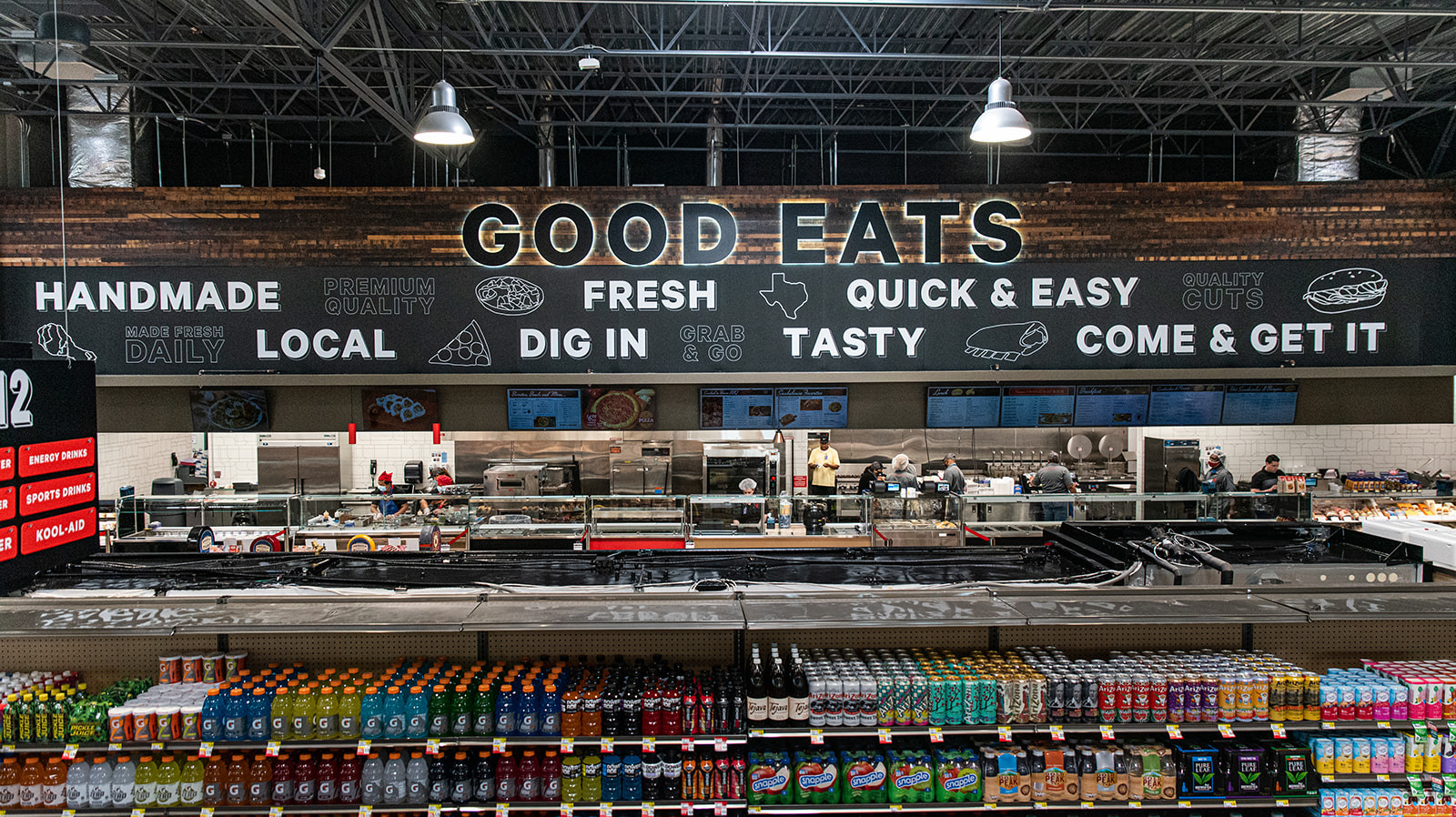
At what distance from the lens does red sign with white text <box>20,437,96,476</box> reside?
4.05 m

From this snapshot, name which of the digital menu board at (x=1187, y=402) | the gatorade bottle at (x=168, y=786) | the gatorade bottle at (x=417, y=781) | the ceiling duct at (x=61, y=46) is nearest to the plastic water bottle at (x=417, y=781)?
the gatorade bottle at (x=417, y=781)

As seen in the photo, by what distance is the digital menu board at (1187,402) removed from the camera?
791 centimetres

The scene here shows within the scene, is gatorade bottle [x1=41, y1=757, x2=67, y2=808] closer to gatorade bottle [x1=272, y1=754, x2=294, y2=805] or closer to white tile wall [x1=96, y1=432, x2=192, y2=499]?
gatorade bottle [x1=272, y1=754, x2=294, y2=805]

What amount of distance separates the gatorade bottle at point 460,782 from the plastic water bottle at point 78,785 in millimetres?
1597

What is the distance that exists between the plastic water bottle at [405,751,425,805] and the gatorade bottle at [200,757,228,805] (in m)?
0.80

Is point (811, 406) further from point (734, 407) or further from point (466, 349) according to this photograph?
point (466, 349)

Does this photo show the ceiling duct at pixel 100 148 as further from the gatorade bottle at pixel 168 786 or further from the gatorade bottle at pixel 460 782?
the gatorade bottle at pixel 460 782

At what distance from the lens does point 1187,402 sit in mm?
7934

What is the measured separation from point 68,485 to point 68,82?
705 centimetres

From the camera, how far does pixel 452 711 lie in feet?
10.9

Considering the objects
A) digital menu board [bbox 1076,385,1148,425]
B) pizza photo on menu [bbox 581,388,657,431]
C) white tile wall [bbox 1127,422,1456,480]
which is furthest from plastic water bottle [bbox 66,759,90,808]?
white tile wall [bbox 1127,422,1456,480]

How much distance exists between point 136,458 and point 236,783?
11176 millimetres

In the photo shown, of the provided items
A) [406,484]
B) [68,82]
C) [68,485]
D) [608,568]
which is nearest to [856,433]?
[406,484]

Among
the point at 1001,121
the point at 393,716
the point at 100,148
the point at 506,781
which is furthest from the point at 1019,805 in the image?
the point at 100,148
